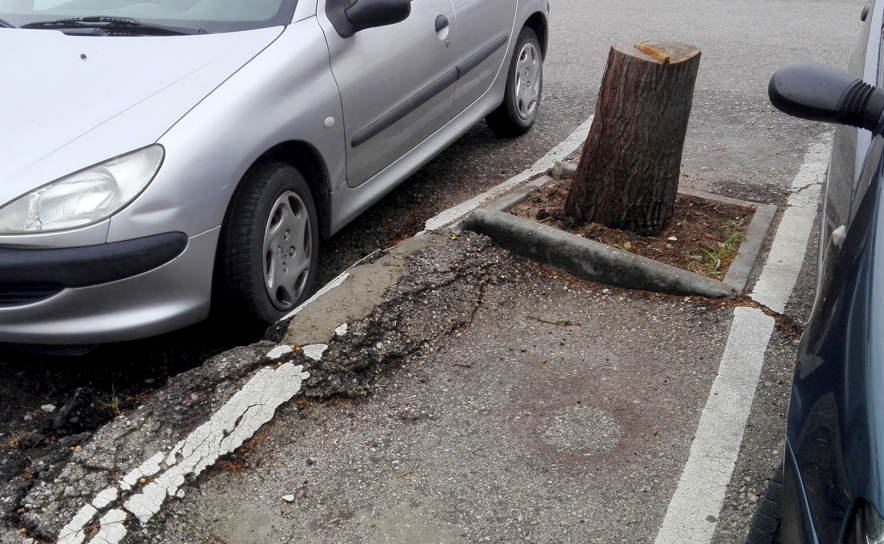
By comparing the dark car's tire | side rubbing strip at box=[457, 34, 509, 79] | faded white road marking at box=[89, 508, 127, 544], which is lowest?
faded white road marking at box=[89, 508, 127, 544]

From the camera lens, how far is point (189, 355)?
342cm

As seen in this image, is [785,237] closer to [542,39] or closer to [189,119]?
[542,39]

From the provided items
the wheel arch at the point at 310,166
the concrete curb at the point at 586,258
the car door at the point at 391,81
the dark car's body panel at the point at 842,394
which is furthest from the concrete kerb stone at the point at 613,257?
the dark car's body panel at the point at 842,394

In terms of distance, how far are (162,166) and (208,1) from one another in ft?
3.75

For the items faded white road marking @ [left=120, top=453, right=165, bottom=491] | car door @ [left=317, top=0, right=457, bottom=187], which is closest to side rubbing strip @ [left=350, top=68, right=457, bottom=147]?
car door @ [left=317, top=0, right=457, bottom=187]

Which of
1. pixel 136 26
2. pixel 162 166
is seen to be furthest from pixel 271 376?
pixel 136 26

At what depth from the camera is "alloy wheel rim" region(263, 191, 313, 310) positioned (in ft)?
10.9

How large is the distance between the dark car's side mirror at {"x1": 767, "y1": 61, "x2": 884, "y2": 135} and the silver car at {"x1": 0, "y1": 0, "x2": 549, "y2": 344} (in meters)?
1.85

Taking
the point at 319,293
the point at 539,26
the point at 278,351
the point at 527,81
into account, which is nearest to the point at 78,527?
the point at 278,351

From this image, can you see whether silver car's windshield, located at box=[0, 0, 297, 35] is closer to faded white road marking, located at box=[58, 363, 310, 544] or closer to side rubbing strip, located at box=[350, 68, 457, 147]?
side rubbing strip, located at box=[350, 68, 457, 147]

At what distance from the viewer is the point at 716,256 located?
3859 millimetres

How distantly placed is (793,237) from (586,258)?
1.10 meters

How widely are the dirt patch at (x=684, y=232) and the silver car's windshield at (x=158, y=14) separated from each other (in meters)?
1.54

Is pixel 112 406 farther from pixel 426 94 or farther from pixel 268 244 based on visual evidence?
pixel 426 94
